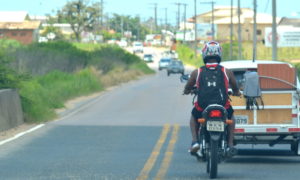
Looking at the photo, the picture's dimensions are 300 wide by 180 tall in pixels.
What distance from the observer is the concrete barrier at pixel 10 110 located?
21.7m

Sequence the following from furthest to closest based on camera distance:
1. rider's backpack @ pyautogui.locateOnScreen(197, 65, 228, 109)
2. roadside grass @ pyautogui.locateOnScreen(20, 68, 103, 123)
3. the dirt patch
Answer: roadside grass @ pyautogui.locateOnScreen(20, 68, 103, 123), the dirt patch, rider's backpack @ pyautogui.locateOnScreen(197, 65, 228, 109)

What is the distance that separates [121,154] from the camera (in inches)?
638

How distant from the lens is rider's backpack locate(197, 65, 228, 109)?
40.4ft

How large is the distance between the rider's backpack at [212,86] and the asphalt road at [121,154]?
110 cm

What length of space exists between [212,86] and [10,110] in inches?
444

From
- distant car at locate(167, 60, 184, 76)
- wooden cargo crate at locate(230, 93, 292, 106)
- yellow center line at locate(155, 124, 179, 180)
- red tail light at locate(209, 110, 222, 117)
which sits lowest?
distant car at locate(167, 60, 184, 76)

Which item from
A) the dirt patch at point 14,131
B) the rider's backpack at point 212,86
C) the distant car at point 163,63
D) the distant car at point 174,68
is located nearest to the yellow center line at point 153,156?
the rider's backpack at point 212,86

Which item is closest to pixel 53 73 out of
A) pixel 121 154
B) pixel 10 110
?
pixel 10 110

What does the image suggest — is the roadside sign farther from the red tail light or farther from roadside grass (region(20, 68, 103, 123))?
the red tail light

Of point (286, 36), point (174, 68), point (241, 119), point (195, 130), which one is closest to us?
point (195, 130)

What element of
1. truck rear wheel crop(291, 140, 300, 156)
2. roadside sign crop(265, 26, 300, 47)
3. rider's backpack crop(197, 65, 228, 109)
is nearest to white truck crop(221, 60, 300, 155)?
truck rear wheel crop(291, 140, 300, 156)

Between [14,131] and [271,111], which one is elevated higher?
[271,111]

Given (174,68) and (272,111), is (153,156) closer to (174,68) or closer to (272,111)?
(272,111)

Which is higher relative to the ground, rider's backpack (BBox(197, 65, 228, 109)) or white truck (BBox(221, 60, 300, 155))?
rider's backpack (BBox(197, 65, 228, 109))
